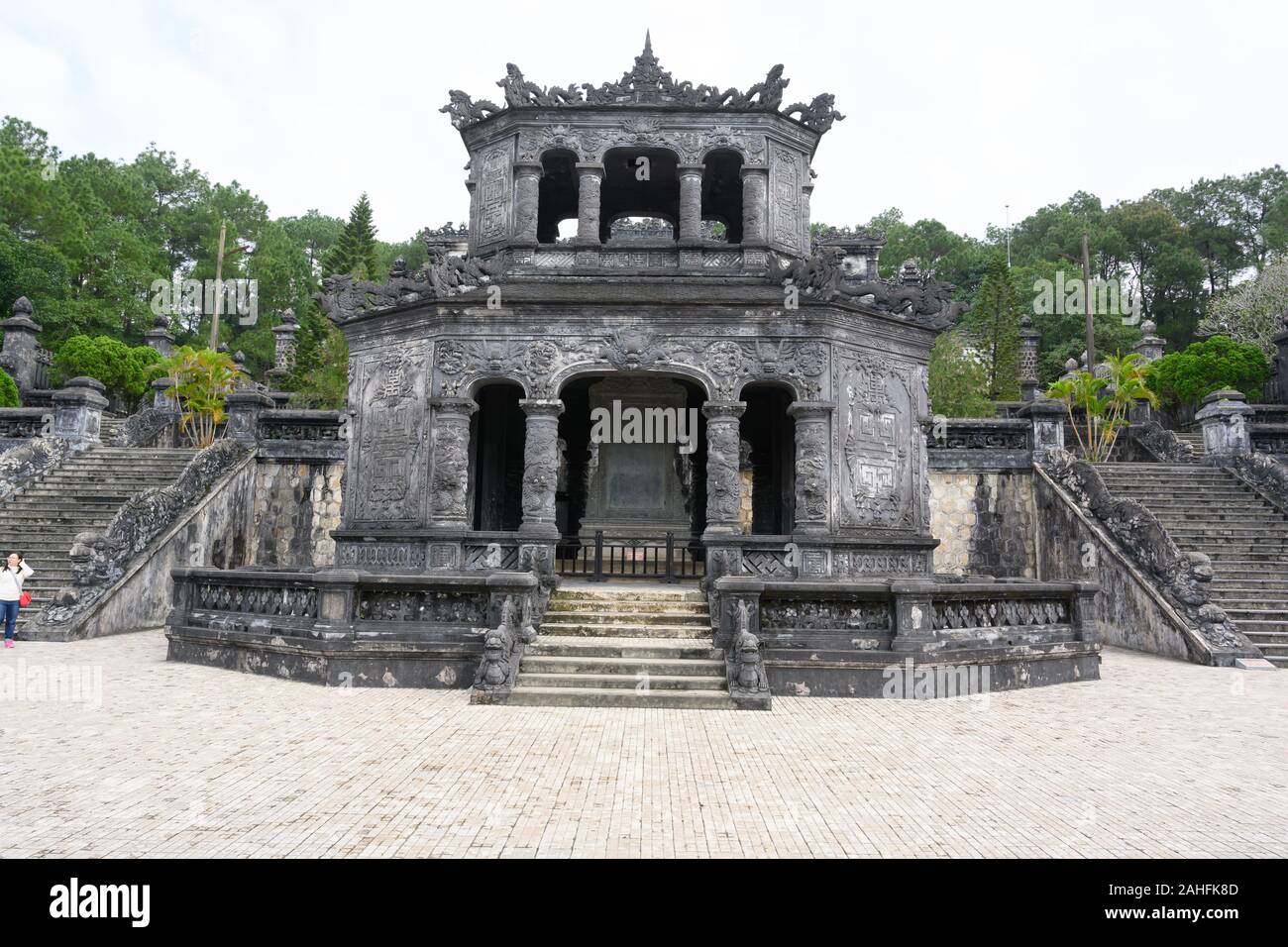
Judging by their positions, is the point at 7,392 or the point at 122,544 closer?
the point at 122,544

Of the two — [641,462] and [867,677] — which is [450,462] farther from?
[867,677]

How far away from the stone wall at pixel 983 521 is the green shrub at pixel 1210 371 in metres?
18.7

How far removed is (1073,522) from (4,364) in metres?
36.9

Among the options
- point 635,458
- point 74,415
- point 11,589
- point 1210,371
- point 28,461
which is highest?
point 1210,371

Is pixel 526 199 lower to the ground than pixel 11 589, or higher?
higher

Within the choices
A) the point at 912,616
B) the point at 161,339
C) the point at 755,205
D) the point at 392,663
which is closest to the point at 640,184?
the point at 755,205

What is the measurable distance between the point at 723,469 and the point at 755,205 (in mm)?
5749

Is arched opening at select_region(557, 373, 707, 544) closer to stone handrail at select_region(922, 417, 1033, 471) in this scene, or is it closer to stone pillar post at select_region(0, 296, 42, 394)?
stone handrail at select_region(922, 417, 1033, 471)

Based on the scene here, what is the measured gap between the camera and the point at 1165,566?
14031 millimetres

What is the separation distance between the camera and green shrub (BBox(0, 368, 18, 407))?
Answer: 24.8 metres

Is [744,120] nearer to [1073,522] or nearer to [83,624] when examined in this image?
[1073,522]

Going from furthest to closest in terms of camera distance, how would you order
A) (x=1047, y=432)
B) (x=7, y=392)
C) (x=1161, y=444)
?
(x=7, y=392) < (x=1161, y=444) < (x=1047, y=432)

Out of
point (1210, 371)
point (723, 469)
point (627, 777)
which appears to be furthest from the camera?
point (1210, 371)

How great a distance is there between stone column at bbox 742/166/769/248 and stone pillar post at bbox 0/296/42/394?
29.6 metres
